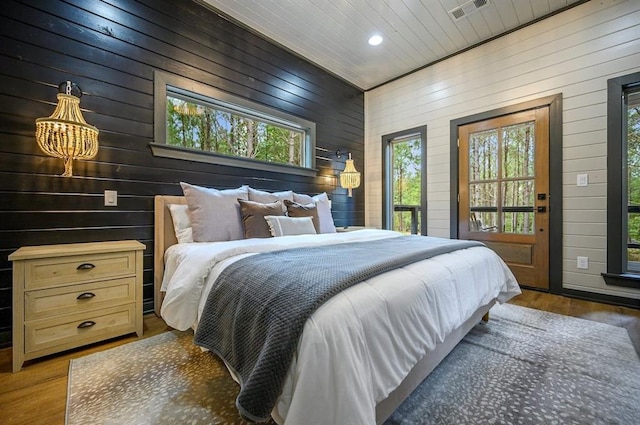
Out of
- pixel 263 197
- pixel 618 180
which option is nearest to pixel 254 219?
pixel 263 197

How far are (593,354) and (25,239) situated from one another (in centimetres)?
379

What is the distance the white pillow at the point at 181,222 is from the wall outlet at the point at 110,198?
0.40 m

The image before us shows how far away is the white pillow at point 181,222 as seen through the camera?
225cm

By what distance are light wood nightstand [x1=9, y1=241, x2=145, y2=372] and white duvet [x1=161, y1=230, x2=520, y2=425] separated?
63 cm

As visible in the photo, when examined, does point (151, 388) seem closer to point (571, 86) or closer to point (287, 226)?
point (287, 226)

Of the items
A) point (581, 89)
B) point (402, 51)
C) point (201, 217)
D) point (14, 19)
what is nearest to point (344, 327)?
point (201, 217)

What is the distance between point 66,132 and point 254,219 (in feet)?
4.50

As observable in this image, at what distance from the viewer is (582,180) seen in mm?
2678

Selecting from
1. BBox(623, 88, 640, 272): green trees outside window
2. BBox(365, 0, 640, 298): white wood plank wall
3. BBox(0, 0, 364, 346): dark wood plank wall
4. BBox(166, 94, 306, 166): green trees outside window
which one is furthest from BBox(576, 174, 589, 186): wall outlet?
BBox(0, 0, 364, 346): dark wood plank wall

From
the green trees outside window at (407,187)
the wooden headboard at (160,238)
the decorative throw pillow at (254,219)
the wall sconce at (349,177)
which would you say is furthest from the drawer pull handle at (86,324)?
the green trees outside window at (407,187)

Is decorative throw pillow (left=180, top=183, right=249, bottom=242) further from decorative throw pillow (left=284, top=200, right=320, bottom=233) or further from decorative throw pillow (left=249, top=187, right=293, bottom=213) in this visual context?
decorative throw pillow (left=284, top=200, right=320, bottom=233)

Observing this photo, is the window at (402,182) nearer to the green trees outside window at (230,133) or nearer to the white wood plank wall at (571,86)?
the white wood plank wall at (571,86)

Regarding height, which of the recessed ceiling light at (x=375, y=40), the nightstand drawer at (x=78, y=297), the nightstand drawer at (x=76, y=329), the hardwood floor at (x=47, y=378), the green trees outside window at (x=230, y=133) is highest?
the recessed ceiling light at (x=375, y=40)

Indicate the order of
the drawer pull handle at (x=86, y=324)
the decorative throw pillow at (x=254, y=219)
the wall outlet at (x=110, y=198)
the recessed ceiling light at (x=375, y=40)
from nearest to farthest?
1. the drawer pull handle at (x=86, y=324)
2. the wall outlet at (x=110, y=198)
3. the decorative throw pillow at (x=254, y=219)
4. the recessed ceiling light at (x=375, y=40)
